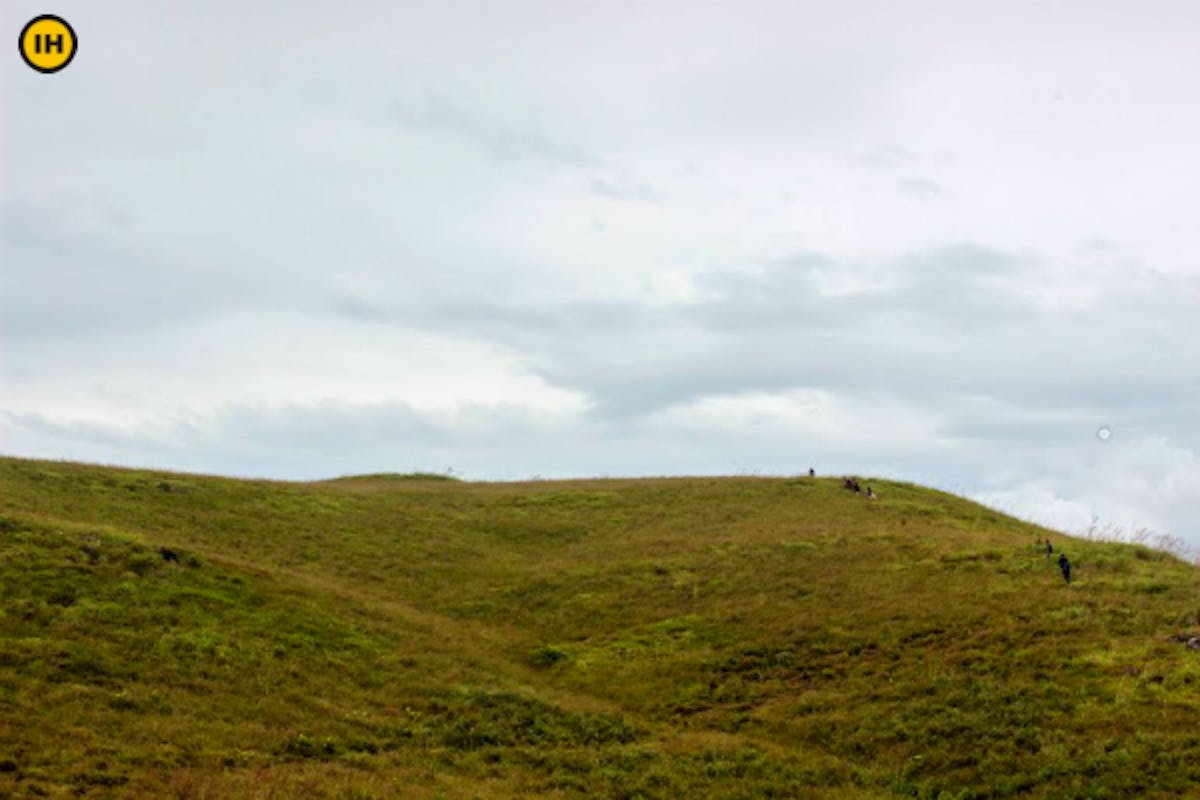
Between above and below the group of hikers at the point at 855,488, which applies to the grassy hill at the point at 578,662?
below

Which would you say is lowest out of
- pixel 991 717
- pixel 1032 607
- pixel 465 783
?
pixel 465 783

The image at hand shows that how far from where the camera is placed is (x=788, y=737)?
2848 cm

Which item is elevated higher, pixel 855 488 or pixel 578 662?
pixel 855 488

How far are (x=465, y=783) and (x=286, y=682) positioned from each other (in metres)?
9.21

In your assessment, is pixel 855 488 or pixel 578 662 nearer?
pixel 578 662

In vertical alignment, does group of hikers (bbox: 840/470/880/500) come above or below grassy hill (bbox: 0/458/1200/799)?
above

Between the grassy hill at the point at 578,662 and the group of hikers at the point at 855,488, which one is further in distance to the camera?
the group of hikers at the point at 855,488

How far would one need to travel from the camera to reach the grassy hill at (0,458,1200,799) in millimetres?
24016

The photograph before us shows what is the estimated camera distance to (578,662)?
121 ft

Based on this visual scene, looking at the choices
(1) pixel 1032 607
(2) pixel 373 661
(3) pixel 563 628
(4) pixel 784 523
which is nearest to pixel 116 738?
(2) pixel 373 661

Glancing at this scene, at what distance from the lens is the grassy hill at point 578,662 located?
78.8ft

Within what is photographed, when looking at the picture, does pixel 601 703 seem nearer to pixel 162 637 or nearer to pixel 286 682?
pixel 286 682

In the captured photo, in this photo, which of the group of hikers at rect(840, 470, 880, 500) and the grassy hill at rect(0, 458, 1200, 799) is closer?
the grassy hill at rect(0, 458, 1200, 799)

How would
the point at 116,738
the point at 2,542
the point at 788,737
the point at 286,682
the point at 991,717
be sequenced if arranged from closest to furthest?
the point at 116,738, the point at 991,717, the point at 788,737, the point at 286,682, the point at 2,542
